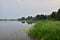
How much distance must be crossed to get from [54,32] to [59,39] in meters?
0.68

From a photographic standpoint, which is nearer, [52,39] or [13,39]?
[52,39]

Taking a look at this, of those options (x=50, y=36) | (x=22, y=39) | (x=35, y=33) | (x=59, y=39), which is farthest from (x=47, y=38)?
(x=22, y=39)

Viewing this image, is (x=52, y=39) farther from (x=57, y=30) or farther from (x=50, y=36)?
(x=57, y=30)

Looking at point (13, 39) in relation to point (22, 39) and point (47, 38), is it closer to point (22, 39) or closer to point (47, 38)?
point (22, 39)

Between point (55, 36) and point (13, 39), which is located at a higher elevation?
point (55, 36)

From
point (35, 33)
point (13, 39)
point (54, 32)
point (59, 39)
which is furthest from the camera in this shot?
point (13, 39)

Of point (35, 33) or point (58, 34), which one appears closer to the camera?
point (58, 34)

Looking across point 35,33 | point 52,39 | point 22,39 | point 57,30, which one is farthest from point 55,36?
point 22,39

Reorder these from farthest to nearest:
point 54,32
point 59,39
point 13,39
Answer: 1. point 13,39
2. point 54,32
3. point 59,39

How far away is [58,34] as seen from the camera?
733 cm

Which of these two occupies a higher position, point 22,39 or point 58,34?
point 58,34

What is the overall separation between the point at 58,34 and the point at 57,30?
49 cm

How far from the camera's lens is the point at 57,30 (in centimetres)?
780

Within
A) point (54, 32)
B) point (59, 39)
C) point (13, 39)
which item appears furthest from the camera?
point (13, 39)
